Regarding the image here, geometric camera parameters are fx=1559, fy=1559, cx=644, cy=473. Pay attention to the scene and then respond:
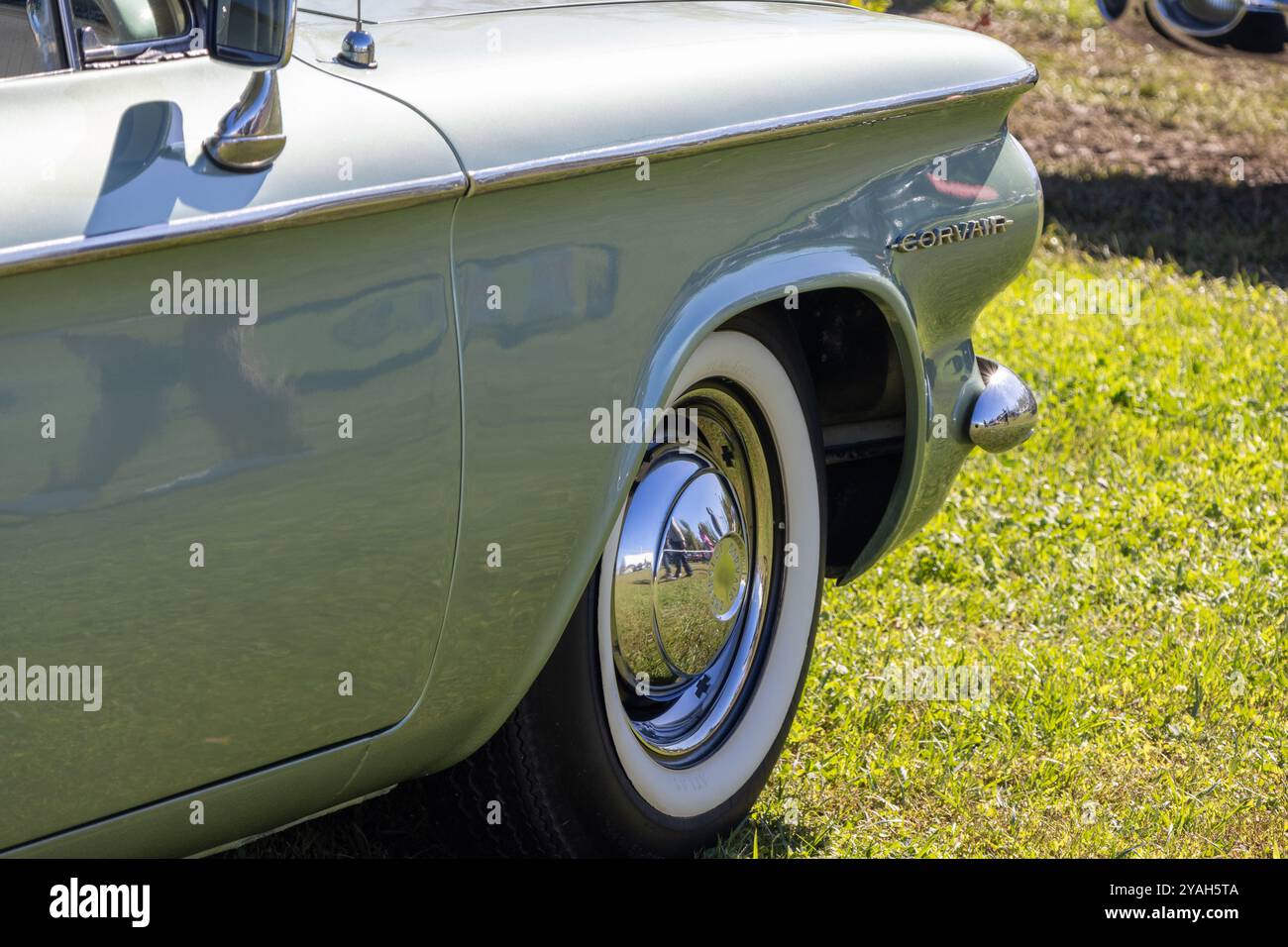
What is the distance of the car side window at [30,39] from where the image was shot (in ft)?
6.05

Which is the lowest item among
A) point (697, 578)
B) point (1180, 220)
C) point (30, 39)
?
point (1180, 220)

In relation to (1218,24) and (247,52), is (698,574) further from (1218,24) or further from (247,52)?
(1218,24)

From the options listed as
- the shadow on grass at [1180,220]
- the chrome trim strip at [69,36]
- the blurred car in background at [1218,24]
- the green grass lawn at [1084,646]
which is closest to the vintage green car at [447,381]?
the chrome trim strip at [69,36]

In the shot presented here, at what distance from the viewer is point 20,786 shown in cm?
166

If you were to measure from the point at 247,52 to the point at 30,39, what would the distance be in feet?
1.62

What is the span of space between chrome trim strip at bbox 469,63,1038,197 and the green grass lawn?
1.24m

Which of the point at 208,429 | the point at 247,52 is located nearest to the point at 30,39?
the point at 247,52

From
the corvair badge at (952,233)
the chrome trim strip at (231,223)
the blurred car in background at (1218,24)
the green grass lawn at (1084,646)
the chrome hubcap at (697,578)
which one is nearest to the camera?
the chrome trim strip at (231,223)

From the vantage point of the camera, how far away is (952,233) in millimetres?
2842

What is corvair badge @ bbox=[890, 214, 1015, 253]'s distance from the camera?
108 inches

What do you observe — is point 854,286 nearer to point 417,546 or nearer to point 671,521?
point 671,521

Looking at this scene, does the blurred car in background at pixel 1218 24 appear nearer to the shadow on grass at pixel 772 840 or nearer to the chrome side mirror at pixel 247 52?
the shadow on grass at pixel 772 840

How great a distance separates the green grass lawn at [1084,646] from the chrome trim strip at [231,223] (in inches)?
54.9

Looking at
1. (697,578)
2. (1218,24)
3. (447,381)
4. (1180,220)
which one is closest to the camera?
(447,381)
